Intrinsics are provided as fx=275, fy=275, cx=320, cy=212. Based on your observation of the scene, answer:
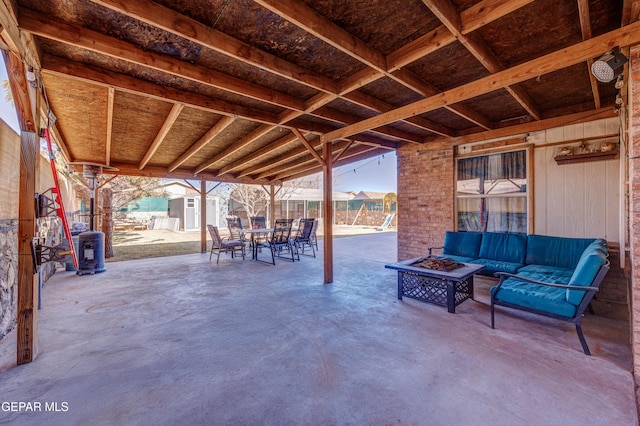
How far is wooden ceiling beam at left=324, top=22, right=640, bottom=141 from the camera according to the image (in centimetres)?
213

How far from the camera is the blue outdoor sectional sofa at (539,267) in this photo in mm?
2494

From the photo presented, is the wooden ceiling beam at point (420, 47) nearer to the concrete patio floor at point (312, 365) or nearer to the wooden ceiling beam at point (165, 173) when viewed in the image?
the concrete patio floor at point (312, 365)

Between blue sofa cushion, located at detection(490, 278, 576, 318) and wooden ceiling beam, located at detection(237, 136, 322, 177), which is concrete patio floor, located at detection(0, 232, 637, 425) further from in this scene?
wooden ceiling beam, located at detection(237, 136, 322, 177)

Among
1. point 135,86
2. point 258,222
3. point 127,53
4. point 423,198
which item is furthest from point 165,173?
point 423,198

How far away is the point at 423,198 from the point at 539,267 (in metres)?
2.32

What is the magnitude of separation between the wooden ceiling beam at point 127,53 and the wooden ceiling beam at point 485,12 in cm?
215

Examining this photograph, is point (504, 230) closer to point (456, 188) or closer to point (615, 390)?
point (456, 188)

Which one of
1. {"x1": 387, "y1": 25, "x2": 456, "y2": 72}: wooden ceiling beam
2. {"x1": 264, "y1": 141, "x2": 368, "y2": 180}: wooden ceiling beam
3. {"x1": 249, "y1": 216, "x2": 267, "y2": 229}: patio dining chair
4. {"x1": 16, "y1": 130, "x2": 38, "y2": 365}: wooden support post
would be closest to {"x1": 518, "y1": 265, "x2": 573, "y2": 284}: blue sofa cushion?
{"x1": 387, "y1": 25, "x2": 456, "y2": 72}: wooden ceiling beam

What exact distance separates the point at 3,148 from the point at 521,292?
5119 millimetres

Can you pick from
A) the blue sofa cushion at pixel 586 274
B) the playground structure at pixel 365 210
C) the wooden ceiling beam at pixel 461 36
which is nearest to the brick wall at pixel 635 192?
the blue sofa cushion at pixel 586 274

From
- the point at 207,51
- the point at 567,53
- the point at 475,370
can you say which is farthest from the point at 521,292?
the point at 207,51

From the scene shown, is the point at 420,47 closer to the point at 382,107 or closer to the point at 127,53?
the point at 382,107

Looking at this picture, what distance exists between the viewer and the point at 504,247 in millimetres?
4387

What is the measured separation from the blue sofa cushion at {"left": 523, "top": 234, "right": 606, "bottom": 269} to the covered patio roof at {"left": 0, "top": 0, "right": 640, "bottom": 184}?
5.69 ft
